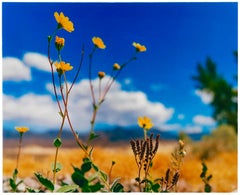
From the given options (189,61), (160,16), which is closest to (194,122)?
(189,61)

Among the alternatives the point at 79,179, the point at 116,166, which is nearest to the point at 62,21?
the point at 79,179

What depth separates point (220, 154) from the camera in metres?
5.02

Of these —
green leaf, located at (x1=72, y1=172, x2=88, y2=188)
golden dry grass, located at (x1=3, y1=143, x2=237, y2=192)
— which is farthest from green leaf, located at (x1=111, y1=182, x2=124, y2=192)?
golden dry grass, located at (x1=3, y1=143, x2=237, y2=192)

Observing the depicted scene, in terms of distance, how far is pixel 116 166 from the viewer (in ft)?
11.5

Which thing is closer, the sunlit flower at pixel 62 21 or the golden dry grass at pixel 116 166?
the sunlit flower at pixel 62 21

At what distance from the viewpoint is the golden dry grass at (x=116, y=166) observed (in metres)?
3.15

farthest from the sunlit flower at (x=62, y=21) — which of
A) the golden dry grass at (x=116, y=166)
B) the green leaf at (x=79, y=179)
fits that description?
the golden dry grass at (x=116, y=166)

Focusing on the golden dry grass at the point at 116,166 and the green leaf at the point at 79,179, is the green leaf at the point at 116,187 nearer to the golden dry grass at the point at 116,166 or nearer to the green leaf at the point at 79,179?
the green leaf at the point at 79,179

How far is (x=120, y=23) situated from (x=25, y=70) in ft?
2.23

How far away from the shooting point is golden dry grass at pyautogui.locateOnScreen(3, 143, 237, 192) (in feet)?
10.3

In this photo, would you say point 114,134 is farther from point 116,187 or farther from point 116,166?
point 116,187

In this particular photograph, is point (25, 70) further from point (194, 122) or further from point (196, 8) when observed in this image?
point (194, 122)

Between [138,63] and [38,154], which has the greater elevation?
[138,63]

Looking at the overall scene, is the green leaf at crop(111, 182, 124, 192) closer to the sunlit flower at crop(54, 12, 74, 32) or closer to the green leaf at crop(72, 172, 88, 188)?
the green leaf at crop(72, 172, 88, 188)
